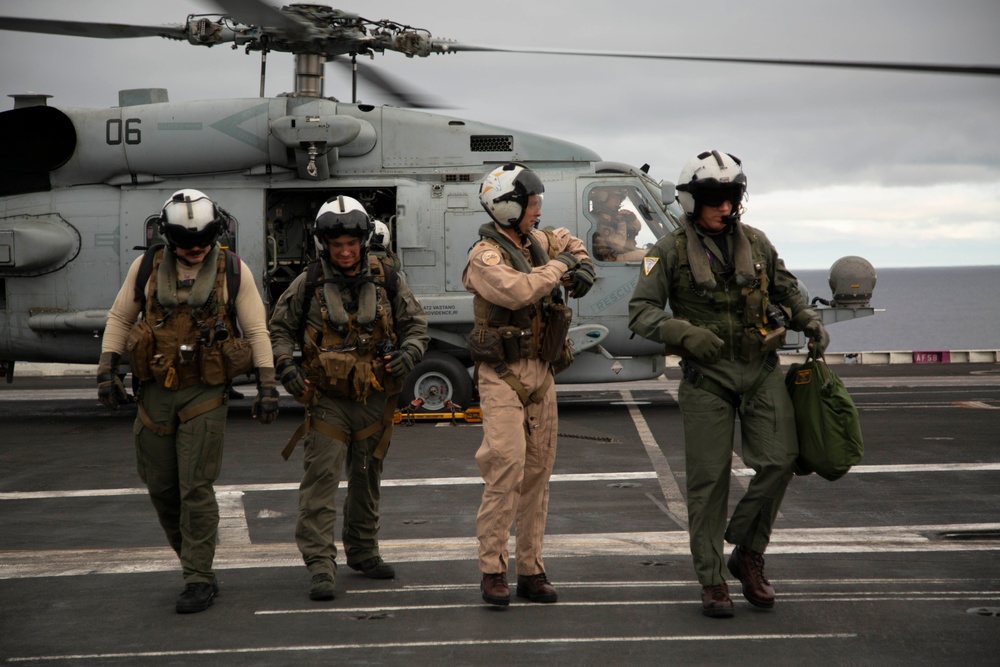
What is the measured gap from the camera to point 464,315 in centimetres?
1366

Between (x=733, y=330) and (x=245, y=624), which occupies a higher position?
(x=733, y=330)

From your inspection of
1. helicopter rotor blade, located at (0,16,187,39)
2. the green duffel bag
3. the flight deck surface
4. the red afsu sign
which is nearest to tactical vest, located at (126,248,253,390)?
the flight deck surface

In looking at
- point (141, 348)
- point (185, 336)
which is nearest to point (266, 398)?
point (185, 336)

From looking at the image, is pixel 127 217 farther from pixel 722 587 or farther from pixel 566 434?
pixel 722 587

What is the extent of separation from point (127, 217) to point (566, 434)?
6.03 meters

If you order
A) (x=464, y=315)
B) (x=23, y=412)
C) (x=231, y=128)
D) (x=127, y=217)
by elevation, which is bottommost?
(x=23, y=412)

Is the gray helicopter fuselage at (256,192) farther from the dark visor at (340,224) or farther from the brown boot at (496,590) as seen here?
the brown boot at (496,590)

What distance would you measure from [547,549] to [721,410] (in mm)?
1803

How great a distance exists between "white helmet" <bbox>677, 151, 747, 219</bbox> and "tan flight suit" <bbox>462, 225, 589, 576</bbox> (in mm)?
653

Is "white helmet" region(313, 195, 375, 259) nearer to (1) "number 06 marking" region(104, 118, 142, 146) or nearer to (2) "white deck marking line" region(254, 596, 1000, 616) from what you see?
(2) "white deck marking line" region(254, 596, 1000, 616)

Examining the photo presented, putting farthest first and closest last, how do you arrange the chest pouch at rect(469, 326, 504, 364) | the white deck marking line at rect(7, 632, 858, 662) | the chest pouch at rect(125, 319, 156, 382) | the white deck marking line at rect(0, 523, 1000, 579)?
the white deck marking line at rect(0, 523, 1000, 579)
the chest pouch at rect(125, 319, 156, 382)
the chest pouch at rect(469, 326, 504, 364)
the white deck marking line at rect(7, 632, 858, 662)

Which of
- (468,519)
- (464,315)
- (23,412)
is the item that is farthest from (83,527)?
(23,412)

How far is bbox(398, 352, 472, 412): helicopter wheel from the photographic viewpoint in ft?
44.8

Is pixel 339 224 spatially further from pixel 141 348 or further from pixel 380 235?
pixel 380 235
